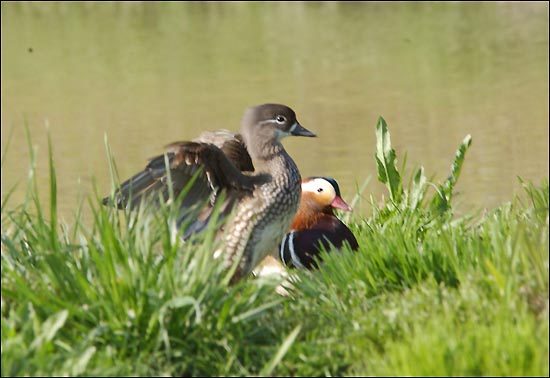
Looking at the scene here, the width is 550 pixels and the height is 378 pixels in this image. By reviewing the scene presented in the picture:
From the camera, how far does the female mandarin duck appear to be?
5766 millimetres

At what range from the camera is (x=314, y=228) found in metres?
5.94

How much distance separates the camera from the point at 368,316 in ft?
13.8

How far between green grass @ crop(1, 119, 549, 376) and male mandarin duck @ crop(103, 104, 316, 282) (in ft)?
1.95

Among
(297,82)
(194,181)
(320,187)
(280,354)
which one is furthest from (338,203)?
(297,82)

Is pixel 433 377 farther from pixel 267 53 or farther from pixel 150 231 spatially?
pixel 267 53

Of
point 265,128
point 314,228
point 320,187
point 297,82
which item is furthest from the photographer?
point 297,82

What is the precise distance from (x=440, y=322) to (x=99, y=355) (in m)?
1.08

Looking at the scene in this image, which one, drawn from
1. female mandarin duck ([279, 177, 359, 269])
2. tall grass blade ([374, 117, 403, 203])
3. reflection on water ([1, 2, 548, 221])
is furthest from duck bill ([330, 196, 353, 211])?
reflection on water ([1, 2, 548, 221])

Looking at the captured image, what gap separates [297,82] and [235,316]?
1507 cm

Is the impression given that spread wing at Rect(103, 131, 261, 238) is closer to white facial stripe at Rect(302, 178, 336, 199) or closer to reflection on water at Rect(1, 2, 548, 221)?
white facial stripe at Rect(302, 178, 336, 199)

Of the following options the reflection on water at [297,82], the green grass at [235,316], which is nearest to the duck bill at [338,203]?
the green grass at [235,316]

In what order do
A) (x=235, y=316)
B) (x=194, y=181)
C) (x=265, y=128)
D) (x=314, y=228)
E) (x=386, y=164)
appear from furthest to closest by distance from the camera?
(x=386, y=164) → (x=314, y=228) → (x=265, y=128) → (x=194, y=181) → (x=235, y=316)

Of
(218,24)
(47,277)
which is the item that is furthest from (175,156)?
(218,24)

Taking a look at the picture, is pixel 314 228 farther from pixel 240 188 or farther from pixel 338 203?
pixel 240 188
